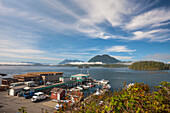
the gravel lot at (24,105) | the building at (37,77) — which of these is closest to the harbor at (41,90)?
the building at (37,77)

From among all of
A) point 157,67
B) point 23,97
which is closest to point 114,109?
point 23,97

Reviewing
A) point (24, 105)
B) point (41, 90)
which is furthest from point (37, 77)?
point (24, 105)

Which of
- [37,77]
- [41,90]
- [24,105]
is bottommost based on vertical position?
[41,90]

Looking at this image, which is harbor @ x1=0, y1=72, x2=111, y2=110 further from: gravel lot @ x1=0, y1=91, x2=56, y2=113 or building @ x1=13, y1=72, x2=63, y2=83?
gravel lot @ x1=0, y1=91, x2=56, y2=113

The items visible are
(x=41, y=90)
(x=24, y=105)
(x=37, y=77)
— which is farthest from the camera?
(x=37, y=77)

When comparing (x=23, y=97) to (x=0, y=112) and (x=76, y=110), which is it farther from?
(x=76, y=110)

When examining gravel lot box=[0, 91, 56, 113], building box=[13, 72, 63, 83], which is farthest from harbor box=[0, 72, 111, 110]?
gravel lot box=[0, 91, 56, 113]

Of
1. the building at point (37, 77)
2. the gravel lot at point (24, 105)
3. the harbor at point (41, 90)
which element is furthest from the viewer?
the building at point (37, 77)

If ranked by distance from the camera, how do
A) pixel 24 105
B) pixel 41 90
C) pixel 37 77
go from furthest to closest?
pixel 37 77 → pixel 41 90 → pixel 24 105

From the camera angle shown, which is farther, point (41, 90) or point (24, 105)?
point (41, 90)

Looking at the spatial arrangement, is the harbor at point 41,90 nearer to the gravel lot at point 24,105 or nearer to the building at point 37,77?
the building at point 37,77

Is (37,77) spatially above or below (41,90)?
above

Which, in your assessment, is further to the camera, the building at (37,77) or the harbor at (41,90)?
the building at (37,77)

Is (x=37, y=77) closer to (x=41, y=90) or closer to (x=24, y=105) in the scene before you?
(x=41, y=90)
